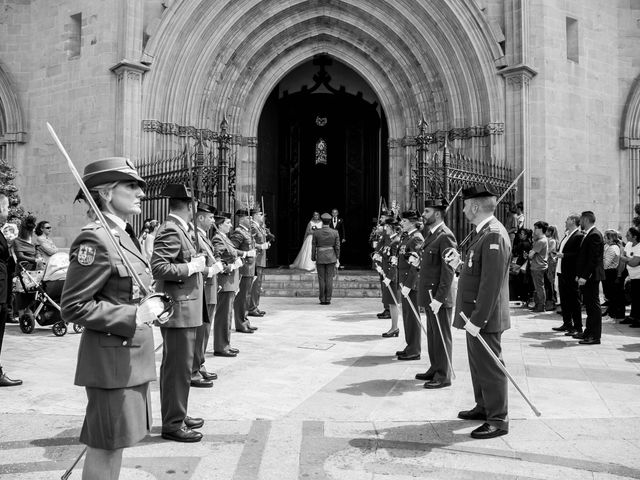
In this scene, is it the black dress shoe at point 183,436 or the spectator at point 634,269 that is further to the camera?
the spectator at point 634,269

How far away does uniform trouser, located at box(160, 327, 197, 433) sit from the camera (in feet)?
13.2

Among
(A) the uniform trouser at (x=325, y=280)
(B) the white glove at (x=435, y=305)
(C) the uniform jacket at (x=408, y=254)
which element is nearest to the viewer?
(B) the white glove at (x=435, y=305)

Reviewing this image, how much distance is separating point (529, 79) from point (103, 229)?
1399 centimetres

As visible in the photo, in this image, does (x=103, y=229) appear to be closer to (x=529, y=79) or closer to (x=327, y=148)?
(x=529, y=79)

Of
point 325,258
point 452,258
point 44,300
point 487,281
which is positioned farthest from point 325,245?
point 487,281

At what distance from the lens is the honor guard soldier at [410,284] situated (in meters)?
6.72

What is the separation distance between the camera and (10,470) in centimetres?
347

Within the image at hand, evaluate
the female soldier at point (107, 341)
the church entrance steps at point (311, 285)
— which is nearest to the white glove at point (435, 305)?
the female soldier at point (107, 341)

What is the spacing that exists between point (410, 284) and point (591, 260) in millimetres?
2760

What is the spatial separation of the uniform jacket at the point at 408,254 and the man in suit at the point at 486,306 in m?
2.28

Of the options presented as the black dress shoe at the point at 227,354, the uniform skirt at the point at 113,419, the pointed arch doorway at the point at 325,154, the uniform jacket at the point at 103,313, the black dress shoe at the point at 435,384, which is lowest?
the black dress shoe at the point at 435,384

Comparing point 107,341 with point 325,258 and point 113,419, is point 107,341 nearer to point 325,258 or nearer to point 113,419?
point 113,419

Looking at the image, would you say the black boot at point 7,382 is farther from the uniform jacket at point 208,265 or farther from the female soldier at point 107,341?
the female soldier at point 107,341

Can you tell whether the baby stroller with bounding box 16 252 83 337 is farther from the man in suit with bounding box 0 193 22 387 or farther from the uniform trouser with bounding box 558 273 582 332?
the uniform trouser with bounding box 558 273 582 332
